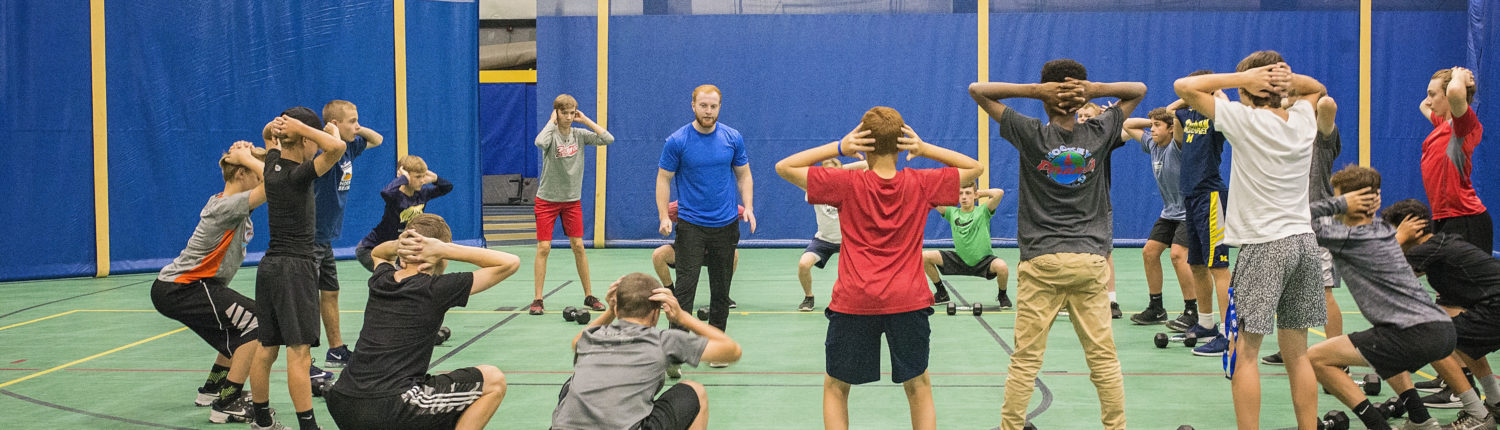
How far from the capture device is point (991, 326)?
761 centimetres

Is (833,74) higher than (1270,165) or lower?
higher

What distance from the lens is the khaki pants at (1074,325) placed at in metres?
4.06

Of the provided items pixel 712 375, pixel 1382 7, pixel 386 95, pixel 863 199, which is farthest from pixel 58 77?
pixel 1382 7

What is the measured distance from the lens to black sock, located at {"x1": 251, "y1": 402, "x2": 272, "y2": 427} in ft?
15.2

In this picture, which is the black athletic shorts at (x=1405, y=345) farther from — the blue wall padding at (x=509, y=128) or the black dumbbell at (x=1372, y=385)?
the blue wall padding at (x=509, y=128)

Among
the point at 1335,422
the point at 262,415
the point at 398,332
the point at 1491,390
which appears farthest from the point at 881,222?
the point at 1491,390

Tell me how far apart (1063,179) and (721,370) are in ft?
8.71

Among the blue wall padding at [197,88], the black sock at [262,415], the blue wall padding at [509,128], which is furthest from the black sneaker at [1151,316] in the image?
the blue wall padding at [509,128]

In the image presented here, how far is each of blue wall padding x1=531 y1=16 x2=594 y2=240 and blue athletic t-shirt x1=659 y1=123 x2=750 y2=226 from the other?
785 cm

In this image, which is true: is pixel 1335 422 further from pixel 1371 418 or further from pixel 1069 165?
pixel 1069 165

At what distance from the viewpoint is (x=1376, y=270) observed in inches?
167

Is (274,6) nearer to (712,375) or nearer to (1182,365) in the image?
(712,375)

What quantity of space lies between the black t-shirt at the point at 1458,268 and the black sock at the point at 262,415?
512 centimetres

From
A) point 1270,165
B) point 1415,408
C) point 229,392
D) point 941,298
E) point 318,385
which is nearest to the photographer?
point 1270,165
